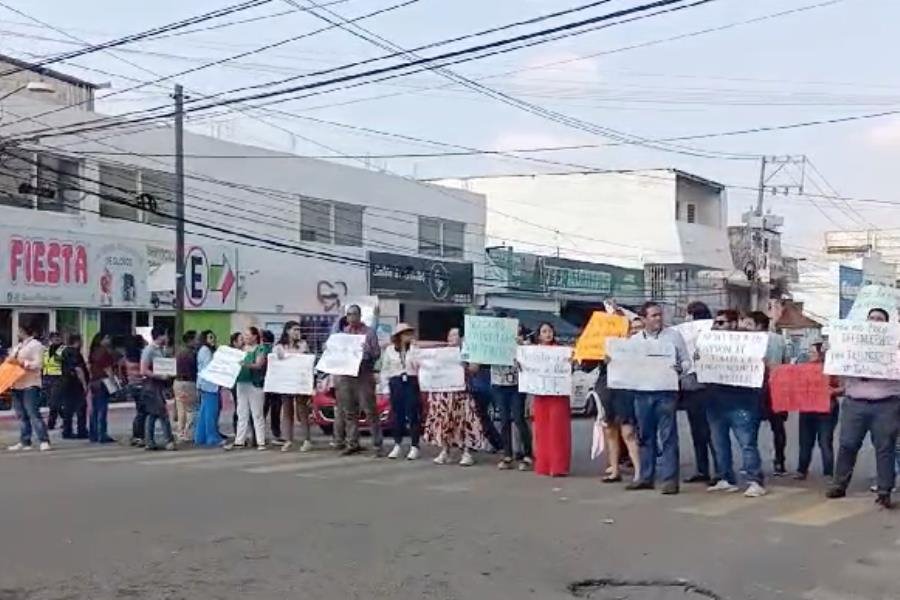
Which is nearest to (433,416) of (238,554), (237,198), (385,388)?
(385,388)

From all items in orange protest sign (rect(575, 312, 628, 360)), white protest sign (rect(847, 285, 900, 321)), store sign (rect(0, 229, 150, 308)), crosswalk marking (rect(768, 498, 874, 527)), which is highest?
store sign (rect(0, 229, 150, 308))

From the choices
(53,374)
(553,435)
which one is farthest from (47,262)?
(553,435)

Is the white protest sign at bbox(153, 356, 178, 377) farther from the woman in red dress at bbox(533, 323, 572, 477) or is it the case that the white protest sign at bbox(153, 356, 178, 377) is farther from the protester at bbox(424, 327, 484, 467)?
the woman in red dress at bbox(533, 323, 572, 477)

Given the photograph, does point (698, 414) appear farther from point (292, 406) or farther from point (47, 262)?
point (47, 262)

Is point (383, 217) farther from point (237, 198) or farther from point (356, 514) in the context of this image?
point (356, 514)

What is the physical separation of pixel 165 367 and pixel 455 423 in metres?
4.62

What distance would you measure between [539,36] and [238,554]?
8070mm

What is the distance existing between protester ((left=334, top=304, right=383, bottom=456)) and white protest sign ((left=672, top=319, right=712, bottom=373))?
4313 millimetres

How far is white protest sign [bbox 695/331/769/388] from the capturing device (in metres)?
11.8

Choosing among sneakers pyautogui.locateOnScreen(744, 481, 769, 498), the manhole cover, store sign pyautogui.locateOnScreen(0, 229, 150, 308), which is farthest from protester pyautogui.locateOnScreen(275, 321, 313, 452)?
store sign pyautogui.locateOnScreen(0, 229, 150, 308)

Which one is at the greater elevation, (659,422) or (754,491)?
(659,422)

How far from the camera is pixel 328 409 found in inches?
720

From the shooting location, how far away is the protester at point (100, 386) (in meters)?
17.8

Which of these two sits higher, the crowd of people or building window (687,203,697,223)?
building window (687,203,697,223)
